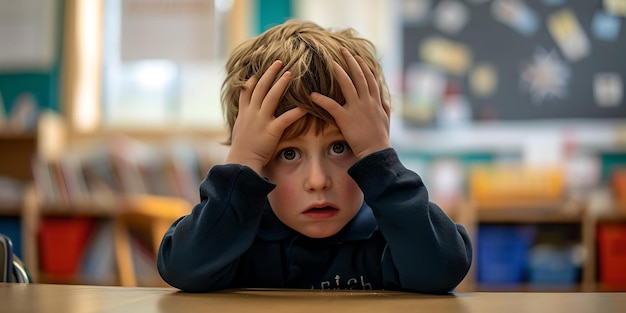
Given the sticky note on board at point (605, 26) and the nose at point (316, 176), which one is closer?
the nose at point (316, 176)

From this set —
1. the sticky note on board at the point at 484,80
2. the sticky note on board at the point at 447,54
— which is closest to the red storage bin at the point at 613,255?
the sticky note on board at the point at 484,80

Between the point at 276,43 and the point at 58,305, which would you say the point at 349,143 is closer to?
the point at 276,43

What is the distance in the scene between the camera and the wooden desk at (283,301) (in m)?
0.51

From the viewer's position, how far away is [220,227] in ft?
2.72

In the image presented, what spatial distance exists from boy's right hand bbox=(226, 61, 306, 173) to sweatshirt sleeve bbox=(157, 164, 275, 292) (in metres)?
0.04

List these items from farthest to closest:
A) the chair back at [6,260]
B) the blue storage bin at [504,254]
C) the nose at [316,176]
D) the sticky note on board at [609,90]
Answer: the sticky note on board at [609,90], the blue storage bin at [504,254], the nose at [316,176], the chair back at [6,260]

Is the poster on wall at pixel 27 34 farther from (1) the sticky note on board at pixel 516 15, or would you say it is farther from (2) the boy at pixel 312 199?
(2) the boy at pixel 312 199

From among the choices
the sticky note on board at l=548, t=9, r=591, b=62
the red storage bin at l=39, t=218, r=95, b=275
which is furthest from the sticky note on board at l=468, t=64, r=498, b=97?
the red storage bin at l=39, t=218, r=95, b=275

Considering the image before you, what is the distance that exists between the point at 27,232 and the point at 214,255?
318cm

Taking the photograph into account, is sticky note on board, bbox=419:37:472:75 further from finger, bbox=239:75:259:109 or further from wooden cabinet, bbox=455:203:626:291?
finger, bbox=239:75:259:109

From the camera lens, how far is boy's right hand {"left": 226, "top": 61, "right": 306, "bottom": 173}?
2.79 ft

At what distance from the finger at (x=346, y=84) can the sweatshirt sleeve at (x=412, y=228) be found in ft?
0.25

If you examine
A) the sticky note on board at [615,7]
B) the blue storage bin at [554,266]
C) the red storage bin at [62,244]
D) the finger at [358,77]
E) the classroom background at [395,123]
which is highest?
the sticky note on board at [615,7]

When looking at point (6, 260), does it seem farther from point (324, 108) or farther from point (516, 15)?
point (516, 15)
